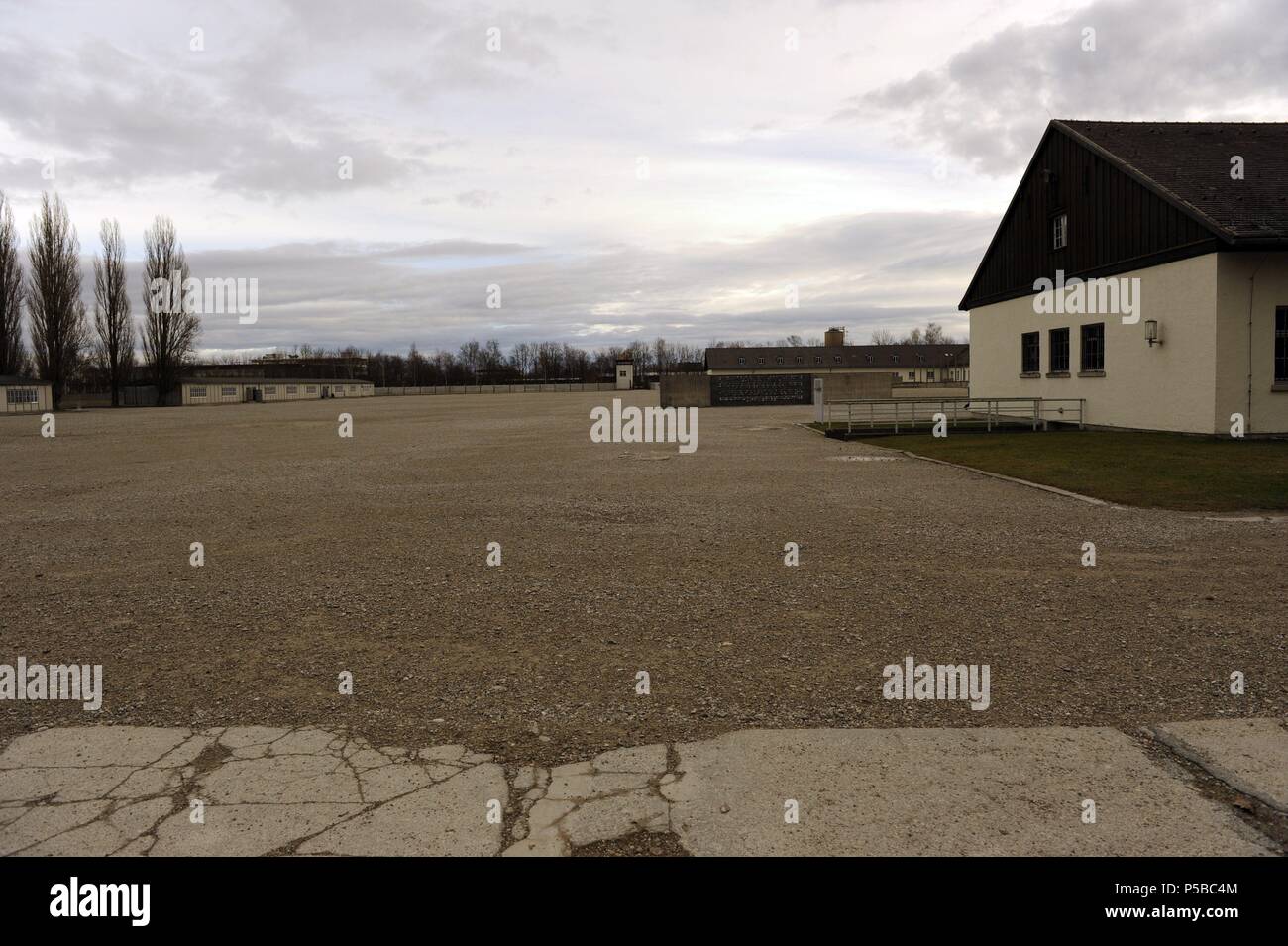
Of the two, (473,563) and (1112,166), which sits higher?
(1112,166)

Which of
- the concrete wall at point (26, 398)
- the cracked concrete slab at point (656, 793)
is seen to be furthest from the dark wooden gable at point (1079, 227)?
the concrete wall at point (26, 398)

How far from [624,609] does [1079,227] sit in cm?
2289

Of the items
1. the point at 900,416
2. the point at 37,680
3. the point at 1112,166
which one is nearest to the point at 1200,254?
the point at 1112,166

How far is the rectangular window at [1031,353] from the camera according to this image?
2698 centimetres

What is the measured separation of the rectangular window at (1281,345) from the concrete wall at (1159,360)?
0.83 feet

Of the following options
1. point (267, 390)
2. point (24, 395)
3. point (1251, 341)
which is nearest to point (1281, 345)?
point (1251, 341)

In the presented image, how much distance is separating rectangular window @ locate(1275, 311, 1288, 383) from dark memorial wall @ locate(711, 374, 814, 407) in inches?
1243

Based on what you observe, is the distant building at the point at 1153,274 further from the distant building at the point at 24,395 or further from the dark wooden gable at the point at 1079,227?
the distant building at the point at 24,395

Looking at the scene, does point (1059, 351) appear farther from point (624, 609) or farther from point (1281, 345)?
point (624, 609)

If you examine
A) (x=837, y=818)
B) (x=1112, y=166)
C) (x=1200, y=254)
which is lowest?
(x=837, y=818)

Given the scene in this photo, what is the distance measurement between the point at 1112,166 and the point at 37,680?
982 inches

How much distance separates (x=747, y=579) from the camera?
7484mm

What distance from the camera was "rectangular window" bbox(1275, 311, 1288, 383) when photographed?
63.1 feet

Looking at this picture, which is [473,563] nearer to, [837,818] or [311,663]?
[311,663]
